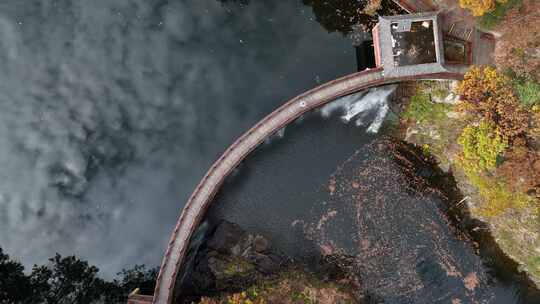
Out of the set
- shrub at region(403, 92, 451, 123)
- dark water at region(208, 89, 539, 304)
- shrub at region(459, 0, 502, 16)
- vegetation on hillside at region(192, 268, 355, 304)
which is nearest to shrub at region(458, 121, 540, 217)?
dark water at region(208, 89, 539, 304)

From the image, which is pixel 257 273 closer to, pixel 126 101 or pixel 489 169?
pixel 126 101

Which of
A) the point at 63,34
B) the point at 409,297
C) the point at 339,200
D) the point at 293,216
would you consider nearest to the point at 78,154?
the point at 63,34

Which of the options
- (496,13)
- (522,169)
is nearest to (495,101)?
(522,169)

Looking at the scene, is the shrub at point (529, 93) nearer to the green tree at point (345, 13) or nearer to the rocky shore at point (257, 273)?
the green tree at point (345, 13)

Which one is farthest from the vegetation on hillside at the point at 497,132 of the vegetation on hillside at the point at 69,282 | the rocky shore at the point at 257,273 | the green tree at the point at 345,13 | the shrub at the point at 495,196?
the vegetation on hillside at the point at 69,282

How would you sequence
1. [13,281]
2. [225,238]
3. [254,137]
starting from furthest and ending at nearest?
1. [225,238]
2. [254,137]
3. [13,281]

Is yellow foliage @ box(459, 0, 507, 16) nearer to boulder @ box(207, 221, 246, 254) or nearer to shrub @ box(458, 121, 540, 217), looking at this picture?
shrub @ box(458, 121, 540, 217)

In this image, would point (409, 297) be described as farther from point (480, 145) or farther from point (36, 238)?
point (36, 238)
